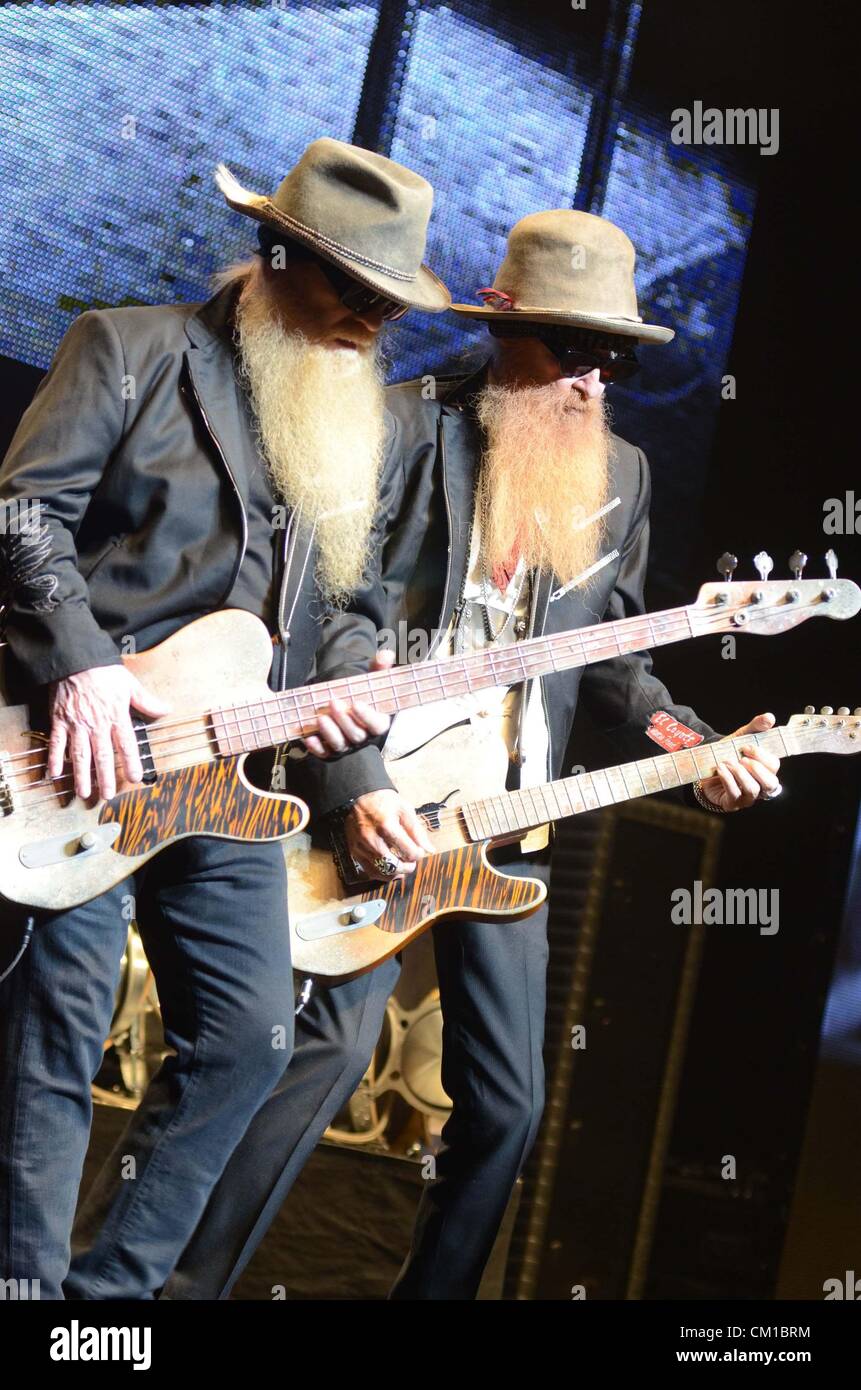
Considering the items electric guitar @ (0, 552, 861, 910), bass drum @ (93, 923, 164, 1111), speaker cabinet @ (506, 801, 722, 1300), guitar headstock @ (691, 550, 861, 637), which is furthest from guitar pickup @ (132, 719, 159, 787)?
Answer: speaker cabinet @ (506, 801, 722, 1300)

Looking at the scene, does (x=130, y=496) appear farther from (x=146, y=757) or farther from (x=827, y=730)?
(x=827, y=730)

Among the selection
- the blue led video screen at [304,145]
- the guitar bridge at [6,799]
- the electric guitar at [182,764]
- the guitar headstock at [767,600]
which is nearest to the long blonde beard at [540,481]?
the guitar headstock at [767,600]

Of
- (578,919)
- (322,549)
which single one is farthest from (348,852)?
(578,919)

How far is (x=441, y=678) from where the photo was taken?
3002 millimetres

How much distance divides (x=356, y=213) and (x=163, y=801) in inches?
49.2

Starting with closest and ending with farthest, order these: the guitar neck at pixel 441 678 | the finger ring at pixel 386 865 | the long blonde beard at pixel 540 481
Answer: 1. the guitar neck at pixel 441 678
2. the finger ring at pixel 386 865
3. the long blonde beard at pixel 540 481

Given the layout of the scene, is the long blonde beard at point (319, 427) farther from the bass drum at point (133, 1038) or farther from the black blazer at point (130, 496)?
the bass drum at point (133, 1038)

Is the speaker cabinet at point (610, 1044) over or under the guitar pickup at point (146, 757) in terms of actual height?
under

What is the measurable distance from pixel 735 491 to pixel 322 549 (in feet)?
6.51

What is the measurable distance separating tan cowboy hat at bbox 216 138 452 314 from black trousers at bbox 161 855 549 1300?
1.40 m

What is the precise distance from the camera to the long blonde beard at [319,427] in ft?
9.55

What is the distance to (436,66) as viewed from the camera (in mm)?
3840

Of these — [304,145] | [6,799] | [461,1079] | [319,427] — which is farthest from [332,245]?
[461,1079]

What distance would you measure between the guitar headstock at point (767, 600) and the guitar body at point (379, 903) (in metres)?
0.75
